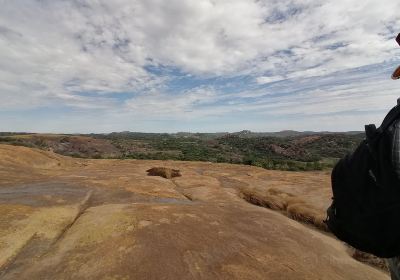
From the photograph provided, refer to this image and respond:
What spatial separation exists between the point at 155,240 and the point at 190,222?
2.35m

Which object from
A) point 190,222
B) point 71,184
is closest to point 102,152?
point 71,184

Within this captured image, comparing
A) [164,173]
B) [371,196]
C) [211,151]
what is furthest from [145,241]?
[211,151]

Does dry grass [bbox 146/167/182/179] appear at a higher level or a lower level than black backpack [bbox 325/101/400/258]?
lower

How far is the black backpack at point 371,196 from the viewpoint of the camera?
9.48 feet

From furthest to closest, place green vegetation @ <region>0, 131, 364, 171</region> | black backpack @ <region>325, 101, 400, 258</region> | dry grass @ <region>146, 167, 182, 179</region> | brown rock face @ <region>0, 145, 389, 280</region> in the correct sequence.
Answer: green vegetation @ <region>0, 131, 364, 171</region> → dry grass @ <region>146, 167, 182, 179</region> → brown rock face @ <region>0, 145, 389, 280</region> → black backpack @ <region>325, 101, 400, 258</region>

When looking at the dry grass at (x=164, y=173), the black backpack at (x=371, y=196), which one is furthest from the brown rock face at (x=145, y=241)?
the dry grass at (x=164, y=173)

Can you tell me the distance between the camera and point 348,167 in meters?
3.43

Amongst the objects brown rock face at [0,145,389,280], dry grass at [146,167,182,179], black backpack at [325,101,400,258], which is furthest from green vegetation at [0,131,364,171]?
black backpack at [325,101,400,258]

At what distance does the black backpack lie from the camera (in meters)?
2.89

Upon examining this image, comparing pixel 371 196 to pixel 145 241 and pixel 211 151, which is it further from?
pixel 211 151

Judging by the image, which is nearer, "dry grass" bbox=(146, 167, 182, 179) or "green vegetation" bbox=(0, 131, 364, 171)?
"dry grass" bbox=(146, 167, 182, 179)

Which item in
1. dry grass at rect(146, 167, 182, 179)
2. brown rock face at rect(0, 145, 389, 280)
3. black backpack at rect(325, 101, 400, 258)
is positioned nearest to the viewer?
black backpack at rect(325, 101, 400, 258)

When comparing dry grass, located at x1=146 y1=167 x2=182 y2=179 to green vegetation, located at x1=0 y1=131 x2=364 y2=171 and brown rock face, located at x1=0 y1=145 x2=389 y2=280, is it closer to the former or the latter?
brown rock face, located at x1=0 y1=145 x2=389 y2=280

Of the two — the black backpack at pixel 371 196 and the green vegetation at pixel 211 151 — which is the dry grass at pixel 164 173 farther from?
the green vegetation at pixel 211 151
